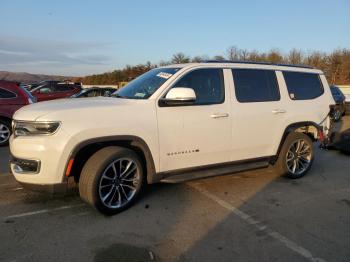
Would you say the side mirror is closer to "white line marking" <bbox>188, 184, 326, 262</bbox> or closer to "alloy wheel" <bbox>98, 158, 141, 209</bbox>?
"alloy wheel" <bbox>98, 158, 141, 209</bbox>

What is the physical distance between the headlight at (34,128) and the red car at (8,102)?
5737 millimetres

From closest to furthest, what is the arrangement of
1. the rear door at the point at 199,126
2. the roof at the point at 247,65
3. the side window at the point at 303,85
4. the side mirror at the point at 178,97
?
the side mirror at the point at 178,97 → the rear door at the point at 199,126 → the roof at the point at 247,65 → the side window at the point at 303,85

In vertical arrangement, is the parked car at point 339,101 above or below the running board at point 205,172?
below

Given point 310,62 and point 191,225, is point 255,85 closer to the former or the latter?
point 191,225

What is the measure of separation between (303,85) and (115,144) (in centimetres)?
370

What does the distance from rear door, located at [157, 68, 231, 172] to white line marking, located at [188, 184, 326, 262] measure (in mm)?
545

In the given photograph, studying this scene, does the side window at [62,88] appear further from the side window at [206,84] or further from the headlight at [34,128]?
the headlight at [34,128]

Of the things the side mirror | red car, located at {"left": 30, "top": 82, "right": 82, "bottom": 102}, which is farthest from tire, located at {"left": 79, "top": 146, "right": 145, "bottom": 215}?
red car, located at {"left": 30, "top": 82, "right": 82, "bottom": 102}

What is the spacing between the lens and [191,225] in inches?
169

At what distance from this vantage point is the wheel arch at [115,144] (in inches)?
172

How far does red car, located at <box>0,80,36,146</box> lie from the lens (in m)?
9.56

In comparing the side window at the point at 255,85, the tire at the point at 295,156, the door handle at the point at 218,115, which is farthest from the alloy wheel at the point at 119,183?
the tire at the point at 295,156

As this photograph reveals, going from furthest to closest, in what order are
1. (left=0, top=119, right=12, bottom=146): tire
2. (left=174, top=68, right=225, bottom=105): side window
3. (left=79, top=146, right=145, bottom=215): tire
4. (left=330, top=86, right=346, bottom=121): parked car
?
(left=330, top=86, right=346, bottom=121): parked car → (left=0, top=119, right=12, bottom=146): tire → (left=174, top=68, right=225, bottom=105): side window → (left=79, top=146, right=145, bottom=215): tire

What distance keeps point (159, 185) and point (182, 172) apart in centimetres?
91
